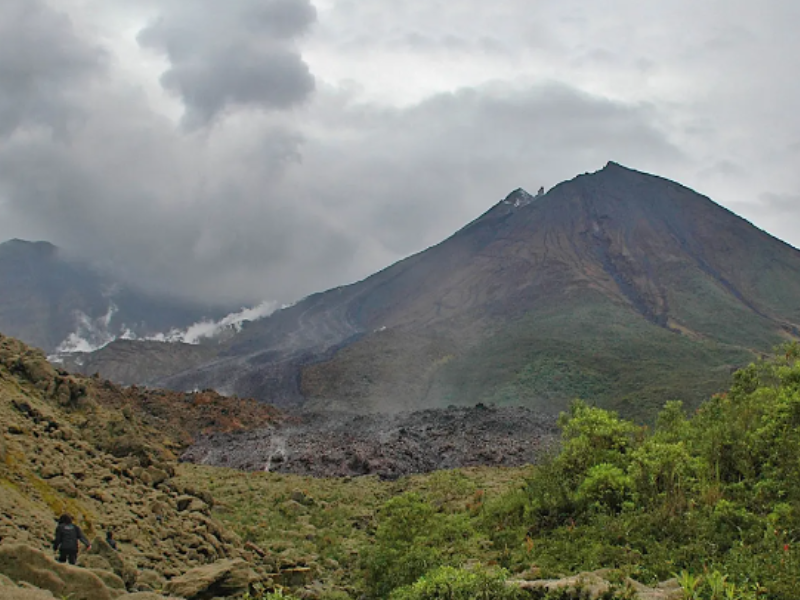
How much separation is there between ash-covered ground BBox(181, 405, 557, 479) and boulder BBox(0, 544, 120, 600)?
61.8ft

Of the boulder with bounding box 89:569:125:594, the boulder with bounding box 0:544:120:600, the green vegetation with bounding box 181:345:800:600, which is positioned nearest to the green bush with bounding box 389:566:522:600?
the green vegetation with bounding box 181:345:800:600

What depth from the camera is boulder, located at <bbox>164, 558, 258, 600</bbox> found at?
9234 millimetres

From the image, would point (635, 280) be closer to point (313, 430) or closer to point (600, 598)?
point (313, 430)

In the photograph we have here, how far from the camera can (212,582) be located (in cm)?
949

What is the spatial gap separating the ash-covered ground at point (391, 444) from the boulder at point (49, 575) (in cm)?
1883

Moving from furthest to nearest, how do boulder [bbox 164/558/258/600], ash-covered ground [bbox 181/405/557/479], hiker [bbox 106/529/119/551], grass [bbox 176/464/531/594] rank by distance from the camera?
ash-covered ground [bbox 181/405/557/479] → grass [bbox 176/464/531/594] → hiker [bbox 106/529/119/551] → boulder [bbox 164/558/258/600]

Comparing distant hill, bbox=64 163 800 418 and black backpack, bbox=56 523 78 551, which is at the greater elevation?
distant hill, bbox=64 163 800 418

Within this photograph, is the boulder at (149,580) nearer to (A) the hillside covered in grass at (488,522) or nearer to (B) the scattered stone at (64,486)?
(A) the hillside covered in grass at (488,522)

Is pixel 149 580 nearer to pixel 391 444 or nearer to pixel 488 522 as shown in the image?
pixel 488 522

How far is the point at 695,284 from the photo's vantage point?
91000 millimetres

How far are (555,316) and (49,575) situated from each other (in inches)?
3056

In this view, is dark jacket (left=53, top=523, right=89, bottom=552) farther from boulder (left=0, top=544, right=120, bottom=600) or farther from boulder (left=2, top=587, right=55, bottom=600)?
boulder (left=2, top=587, right=55, bottom=600)

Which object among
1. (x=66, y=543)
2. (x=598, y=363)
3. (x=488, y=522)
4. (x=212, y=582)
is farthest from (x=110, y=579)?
(x=598, y=363)

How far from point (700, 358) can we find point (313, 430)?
1652 inches
